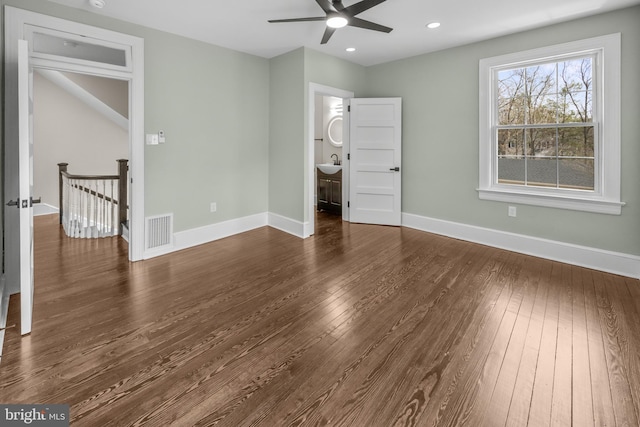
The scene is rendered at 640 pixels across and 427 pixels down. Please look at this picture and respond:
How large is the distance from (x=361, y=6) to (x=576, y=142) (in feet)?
9.37

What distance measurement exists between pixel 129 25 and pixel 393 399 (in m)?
4.36

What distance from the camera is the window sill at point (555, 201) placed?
3570 mm

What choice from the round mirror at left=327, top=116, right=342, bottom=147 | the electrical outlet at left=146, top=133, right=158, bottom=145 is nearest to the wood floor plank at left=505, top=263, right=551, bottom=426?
the electrical outlet at left=146, top=133, right=158, bottom=145

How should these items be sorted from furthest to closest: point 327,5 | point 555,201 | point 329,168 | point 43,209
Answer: point 43,209 → point 329,168 → point 555,201 → point 327,5

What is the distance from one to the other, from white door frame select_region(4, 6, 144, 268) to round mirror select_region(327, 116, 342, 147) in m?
3.97

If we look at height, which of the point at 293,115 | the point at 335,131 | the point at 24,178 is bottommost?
the point at 24,178

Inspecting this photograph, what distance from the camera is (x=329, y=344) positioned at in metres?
2.21

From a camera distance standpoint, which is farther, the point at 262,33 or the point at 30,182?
the point at 262,33

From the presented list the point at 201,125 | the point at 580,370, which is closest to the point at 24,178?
the point at 201,125

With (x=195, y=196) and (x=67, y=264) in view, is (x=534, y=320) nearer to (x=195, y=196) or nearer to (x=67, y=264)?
(x=195, y=196)

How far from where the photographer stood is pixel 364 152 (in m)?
5.55

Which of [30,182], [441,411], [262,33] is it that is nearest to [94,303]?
[30,182]

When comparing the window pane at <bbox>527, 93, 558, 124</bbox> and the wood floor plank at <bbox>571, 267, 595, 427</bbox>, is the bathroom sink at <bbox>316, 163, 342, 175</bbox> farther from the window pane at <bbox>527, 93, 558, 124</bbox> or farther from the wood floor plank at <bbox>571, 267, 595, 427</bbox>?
the wood floor plank at <bbox>571, 267, 595, 427</bbox>

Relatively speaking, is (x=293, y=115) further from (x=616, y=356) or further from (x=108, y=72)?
(x=616, y=356)
